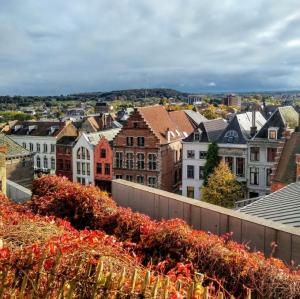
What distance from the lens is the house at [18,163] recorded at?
4012 cm

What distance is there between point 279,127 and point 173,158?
13.9 meters

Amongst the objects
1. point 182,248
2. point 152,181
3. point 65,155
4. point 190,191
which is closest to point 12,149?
point 65,155

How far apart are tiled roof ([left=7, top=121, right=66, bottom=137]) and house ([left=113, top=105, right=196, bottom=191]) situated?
11.9m

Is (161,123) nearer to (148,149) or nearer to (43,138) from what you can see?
(148,149)

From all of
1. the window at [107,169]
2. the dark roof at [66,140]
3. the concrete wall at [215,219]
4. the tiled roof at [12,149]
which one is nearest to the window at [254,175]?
the window at [107,169]

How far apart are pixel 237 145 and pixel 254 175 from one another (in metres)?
3.37

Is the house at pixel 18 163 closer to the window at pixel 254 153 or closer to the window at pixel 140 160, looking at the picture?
the window at pixel 140 160

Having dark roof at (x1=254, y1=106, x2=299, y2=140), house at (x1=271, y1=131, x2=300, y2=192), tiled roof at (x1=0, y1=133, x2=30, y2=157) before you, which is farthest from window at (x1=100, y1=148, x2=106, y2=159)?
house at (x1=271, y1=131, x2=300, y2=192)

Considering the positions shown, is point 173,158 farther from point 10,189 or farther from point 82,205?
point 82,205

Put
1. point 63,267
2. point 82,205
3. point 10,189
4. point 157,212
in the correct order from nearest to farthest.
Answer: point 63,267 → point 82,205 → point 157,212 → point 10,189

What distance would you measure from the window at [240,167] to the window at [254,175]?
41.0 inches

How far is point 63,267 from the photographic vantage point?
4.85 meters

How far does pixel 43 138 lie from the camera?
57656 mm

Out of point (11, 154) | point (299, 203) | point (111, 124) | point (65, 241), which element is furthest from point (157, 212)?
point (111, 124)
